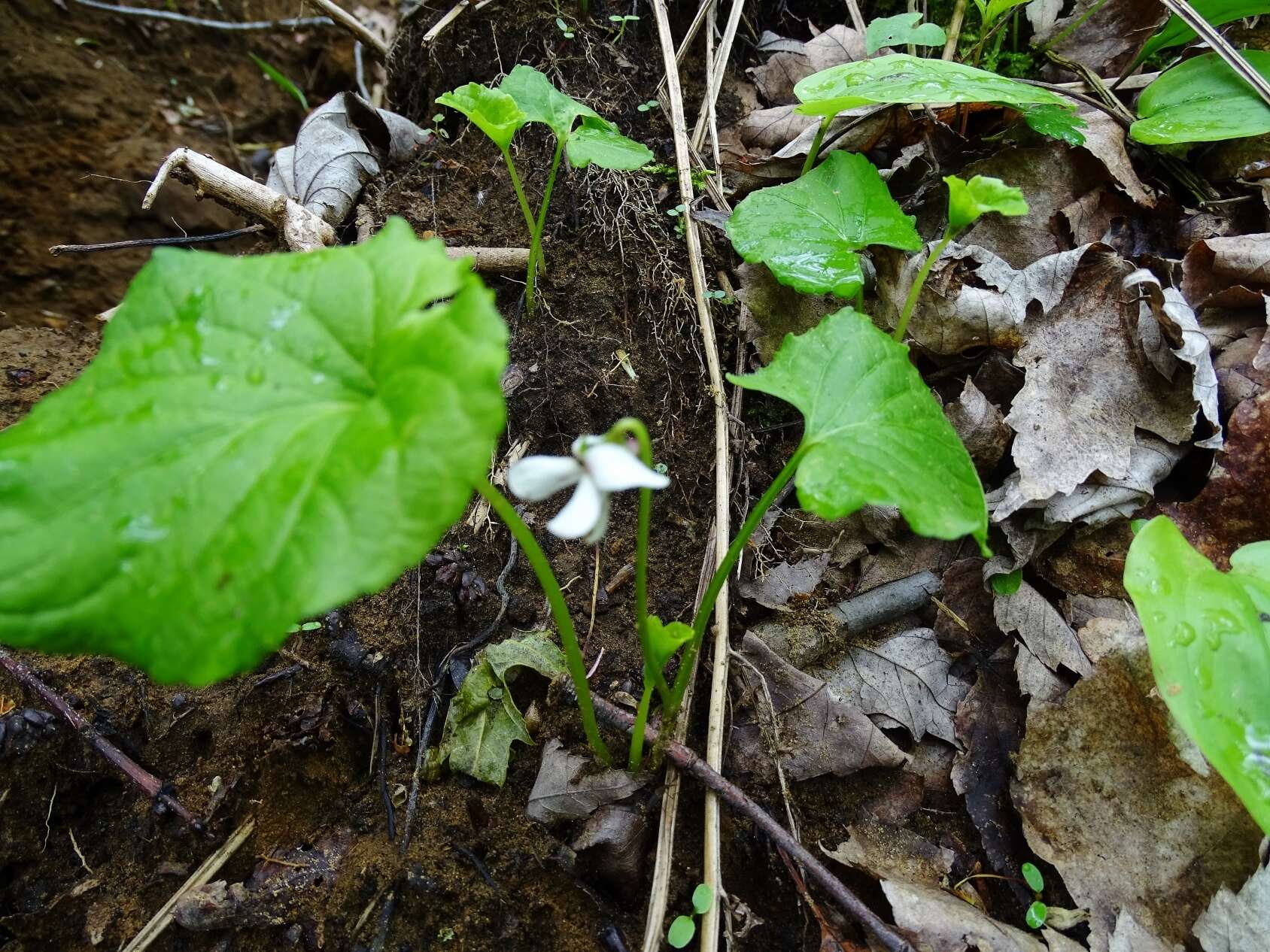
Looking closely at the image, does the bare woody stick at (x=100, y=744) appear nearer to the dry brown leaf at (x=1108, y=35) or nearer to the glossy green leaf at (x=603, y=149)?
the glossy green leaf at (x=603, y=149)

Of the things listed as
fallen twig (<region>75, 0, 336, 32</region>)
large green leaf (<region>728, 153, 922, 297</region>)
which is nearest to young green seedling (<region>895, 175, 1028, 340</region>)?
large green leaf (<region>728, 153, 922, 297</region>)

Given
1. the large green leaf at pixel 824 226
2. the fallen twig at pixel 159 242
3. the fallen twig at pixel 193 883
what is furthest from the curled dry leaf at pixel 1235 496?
the fallen twig at pixel 159 242

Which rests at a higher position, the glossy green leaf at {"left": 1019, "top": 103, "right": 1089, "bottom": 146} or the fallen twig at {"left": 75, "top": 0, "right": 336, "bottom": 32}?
the fallen twig at {"left": 75, "top": 0, "right": 336, "bottom": 32}

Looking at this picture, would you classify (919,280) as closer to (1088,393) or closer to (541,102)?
(1088,393)

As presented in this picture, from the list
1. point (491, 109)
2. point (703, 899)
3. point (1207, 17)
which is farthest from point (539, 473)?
point (1207, 17)

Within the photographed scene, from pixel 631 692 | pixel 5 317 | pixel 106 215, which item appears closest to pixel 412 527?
pixel 631 692

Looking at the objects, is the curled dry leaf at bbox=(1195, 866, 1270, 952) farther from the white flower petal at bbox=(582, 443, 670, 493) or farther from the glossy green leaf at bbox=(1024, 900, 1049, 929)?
the white flower petal at bbox=(582, 443, 670, 493)

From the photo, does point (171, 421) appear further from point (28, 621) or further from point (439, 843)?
point (439, 843)
